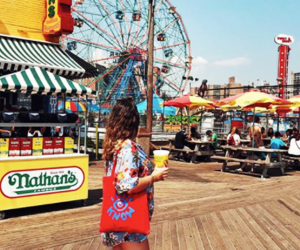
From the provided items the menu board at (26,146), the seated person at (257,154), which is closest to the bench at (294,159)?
the seated person at (257,154)

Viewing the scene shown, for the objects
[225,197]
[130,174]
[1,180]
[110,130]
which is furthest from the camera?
A: [225,197]

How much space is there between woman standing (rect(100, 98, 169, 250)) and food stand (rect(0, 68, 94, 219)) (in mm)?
3056

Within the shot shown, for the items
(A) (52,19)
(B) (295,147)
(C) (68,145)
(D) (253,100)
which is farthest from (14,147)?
(B) (295,147)

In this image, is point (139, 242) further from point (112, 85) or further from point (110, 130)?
point (112, 85)

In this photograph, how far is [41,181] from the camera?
16.5 feet

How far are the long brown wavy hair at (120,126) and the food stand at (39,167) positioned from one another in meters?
3.06

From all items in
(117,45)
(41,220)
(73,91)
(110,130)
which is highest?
(117,45)

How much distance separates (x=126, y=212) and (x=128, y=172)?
0.23 m

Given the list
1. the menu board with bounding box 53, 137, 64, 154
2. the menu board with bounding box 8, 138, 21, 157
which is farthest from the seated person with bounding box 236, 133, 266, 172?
the menu board with bounding box 8, 138, 21, 157

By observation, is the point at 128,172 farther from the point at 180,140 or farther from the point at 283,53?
the point at 283,53

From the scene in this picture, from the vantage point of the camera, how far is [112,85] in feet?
105

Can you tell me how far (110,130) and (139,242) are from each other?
2.20ft

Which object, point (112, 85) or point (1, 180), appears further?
point (112, 85)

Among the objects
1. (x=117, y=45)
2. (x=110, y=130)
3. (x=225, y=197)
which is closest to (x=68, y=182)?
(x=225, y=197)
